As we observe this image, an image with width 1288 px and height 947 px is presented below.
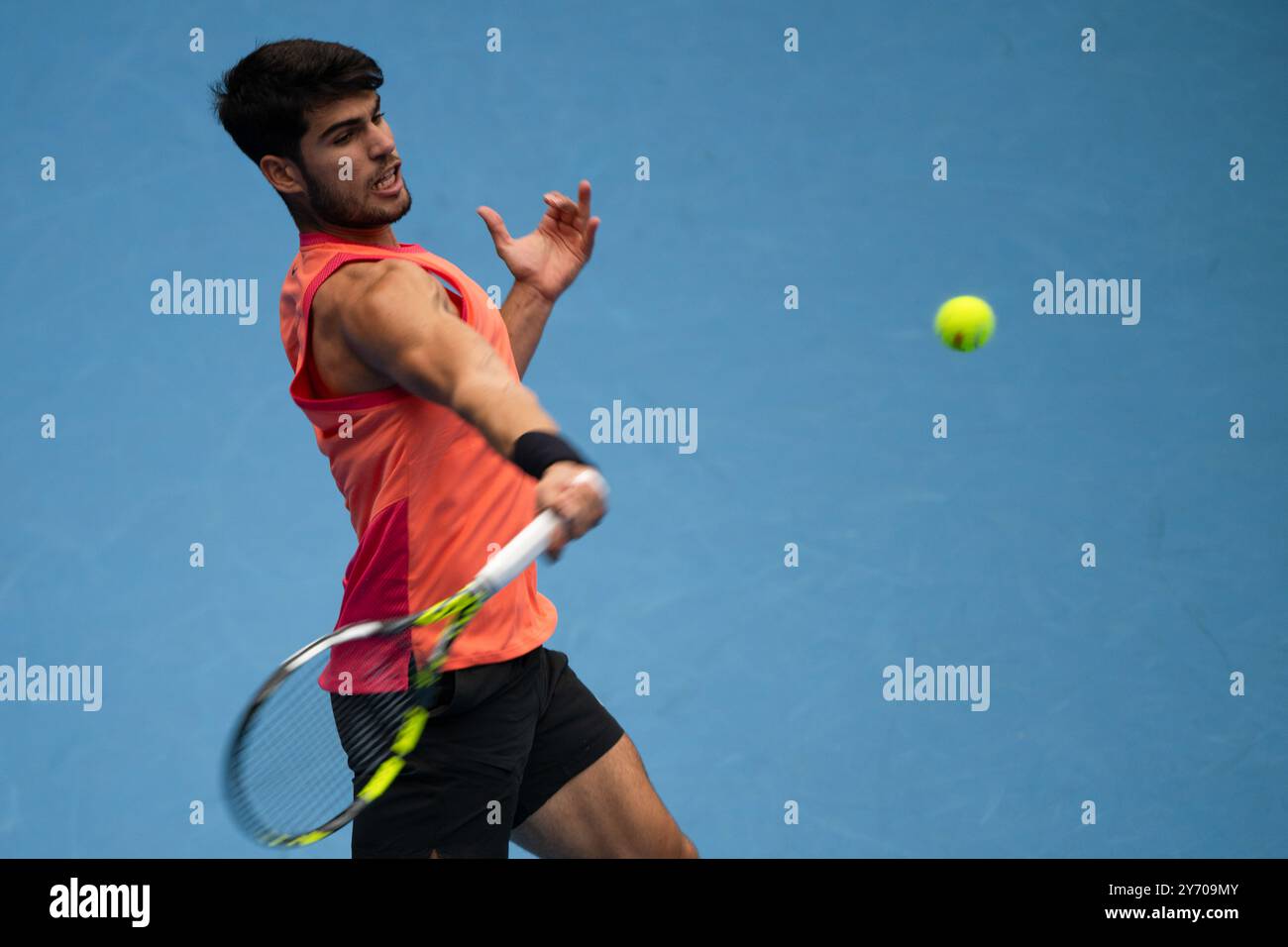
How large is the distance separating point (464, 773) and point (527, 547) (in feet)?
1.41

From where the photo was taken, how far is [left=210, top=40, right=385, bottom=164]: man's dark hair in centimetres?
154

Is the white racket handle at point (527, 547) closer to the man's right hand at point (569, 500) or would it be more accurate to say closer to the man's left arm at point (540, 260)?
the man's right hand at point (569, 500)

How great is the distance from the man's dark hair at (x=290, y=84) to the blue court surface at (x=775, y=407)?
1.28 meters

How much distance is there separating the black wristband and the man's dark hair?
0.53 meters

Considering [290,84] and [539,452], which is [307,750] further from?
[290,84]

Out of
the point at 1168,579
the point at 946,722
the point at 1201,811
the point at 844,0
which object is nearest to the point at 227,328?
the point at 844,0

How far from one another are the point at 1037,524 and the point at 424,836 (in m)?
1.77

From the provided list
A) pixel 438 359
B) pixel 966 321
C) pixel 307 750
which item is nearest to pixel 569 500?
pixel 438 359

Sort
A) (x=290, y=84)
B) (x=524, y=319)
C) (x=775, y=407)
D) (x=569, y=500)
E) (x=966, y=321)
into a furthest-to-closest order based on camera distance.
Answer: (x=775, y=407) → (x=966, y=321) → (x=524, y=319) → (x=290, y=84) → (x=569, y=500)

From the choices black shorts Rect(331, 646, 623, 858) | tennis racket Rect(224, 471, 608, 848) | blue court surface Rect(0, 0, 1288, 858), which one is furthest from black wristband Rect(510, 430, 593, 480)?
blue court surface Rect(0, 0, 1288, 858)

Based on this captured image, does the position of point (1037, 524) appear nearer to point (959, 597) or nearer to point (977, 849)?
point (959, 597)

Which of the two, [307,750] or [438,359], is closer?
[438,359]

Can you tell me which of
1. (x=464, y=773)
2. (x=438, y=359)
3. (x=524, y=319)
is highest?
(x=524, y=319)

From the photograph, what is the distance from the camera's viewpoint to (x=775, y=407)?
2.93m
